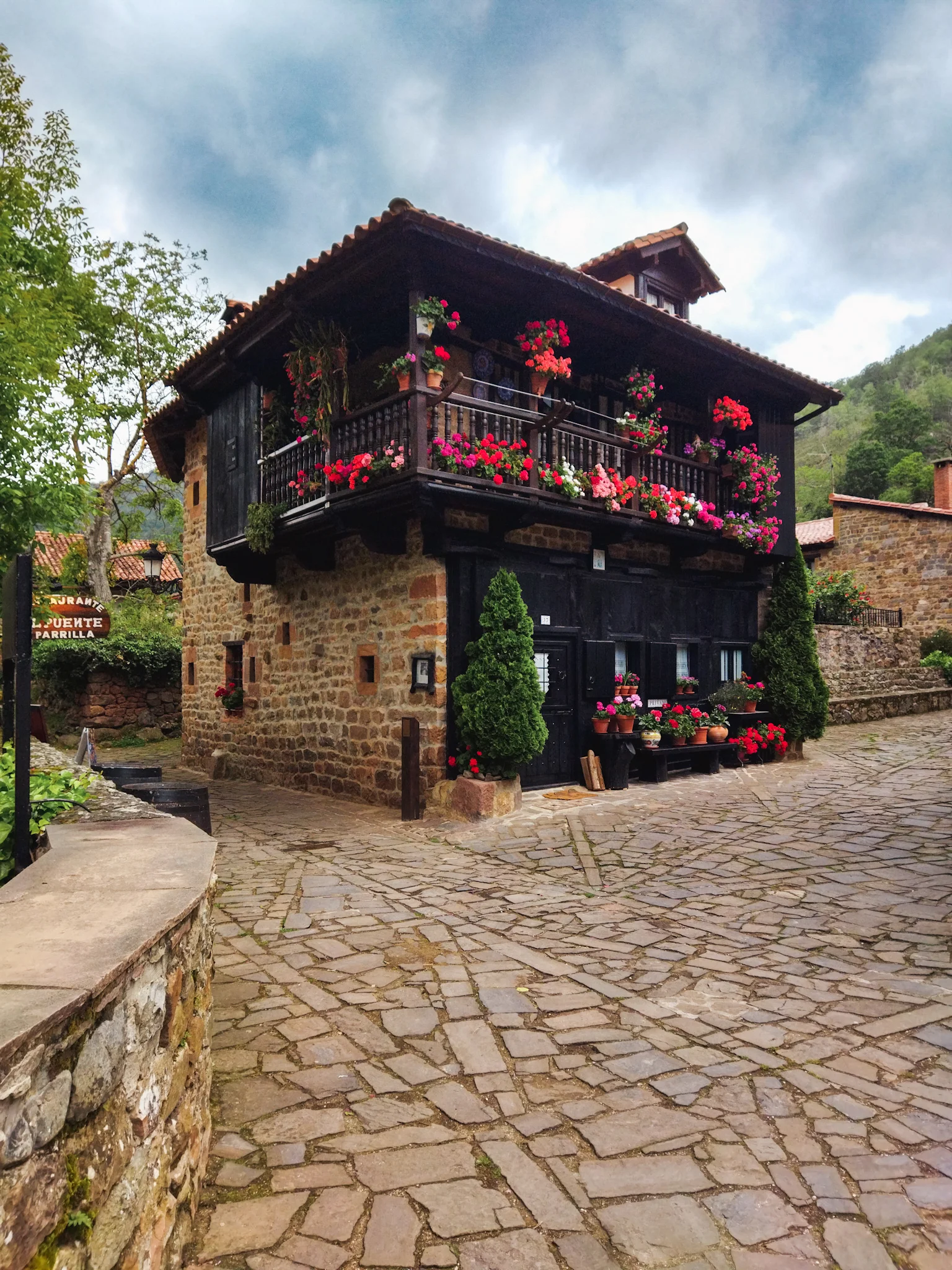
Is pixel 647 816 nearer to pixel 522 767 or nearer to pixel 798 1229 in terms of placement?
pixel 522 767

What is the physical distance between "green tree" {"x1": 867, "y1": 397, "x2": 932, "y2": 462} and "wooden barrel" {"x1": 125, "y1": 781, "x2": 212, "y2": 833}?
39.0 meters

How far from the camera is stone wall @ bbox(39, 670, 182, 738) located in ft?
55.2

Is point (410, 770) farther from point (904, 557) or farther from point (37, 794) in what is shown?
point (904, 557)

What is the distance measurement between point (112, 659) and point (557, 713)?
1101 centimetres

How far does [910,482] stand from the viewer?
33.9 metres

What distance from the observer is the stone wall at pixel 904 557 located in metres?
21.5

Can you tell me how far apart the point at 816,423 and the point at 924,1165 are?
212ft

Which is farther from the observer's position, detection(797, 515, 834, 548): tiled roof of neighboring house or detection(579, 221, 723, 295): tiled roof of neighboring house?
detection(797, 515, 834, 548): tiled roof of neighboring house

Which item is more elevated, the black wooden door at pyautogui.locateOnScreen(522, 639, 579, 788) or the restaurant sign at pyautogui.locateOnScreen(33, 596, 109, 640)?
the restaurant sign at pyautogui.locateOnScreen(33, 596, 109, 640)

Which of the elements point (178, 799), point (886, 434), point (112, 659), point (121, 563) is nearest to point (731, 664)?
point (178, 799)

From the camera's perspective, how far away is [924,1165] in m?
2.50

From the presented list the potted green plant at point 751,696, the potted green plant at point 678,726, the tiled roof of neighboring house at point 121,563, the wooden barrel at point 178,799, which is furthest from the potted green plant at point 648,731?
the tiled roof of neighboring house at point 121,563

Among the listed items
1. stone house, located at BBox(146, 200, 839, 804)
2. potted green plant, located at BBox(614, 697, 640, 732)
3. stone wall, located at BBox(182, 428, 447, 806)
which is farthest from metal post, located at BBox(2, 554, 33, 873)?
potted green plant, located at BBox(614, 697, 640, 732)

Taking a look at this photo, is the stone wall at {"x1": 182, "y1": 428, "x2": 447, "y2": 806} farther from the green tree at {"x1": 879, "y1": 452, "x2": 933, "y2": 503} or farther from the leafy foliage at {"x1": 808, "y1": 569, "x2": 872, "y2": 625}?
the green tree at {"x1": 879, "y1": 452, "x2": 933, "y2": 503}
